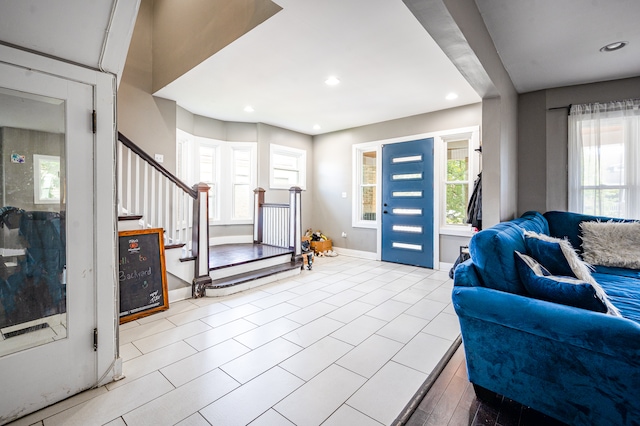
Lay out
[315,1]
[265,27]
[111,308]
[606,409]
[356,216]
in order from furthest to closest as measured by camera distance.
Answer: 1. [356,216]
2. [265,27]
3. [315,1]
4. [111,308]
5. [606,409]

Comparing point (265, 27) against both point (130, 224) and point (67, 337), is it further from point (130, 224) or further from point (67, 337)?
point (67, 337)

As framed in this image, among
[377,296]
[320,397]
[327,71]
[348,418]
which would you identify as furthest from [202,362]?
[327,71]

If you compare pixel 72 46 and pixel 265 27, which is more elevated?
pixel 265 27

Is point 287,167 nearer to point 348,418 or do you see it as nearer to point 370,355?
point 370,355

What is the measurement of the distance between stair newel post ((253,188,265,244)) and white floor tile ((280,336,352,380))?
3.51m

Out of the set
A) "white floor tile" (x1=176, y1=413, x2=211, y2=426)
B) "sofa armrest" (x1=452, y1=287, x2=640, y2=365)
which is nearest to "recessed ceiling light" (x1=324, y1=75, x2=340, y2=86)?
"sofa armrest" (x1=452, y1=287, x2=640, y2=365)

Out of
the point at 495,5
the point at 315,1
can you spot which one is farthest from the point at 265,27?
the point at 495,5

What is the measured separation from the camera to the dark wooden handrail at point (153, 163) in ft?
9.68

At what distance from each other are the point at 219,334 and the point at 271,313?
62 cm

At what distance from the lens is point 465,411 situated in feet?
5.31

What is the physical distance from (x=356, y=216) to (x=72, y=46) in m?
5.07

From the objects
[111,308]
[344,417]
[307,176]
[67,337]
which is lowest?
[344,417]

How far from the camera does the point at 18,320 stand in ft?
5.23

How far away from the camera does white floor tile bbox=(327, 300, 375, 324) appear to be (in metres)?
2.90
